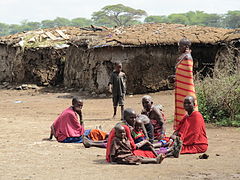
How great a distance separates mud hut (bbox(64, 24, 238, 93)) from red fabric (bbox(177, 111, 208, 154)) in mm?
9210

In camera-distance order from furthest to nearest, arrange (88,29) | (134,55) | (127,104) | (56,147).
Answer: (88,29), (134,55), (127,104), (56,147)

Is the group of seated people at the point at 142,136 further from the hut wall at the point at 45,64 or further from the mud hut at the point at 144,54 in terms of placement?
the hut wall at the point at 45,64

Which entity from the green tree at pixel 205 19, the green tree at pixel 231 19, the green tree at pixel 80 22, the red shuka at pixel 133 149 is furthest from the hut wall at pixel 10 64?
the green tree at pixel 80 22

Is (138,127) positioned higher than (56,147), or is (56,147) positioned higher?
(138,127)

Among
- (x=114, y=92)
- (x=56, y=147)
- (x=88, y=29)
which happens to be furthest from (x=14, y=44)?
(x=56, y=147)

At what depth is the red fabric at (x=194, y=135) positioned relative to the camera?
695cm

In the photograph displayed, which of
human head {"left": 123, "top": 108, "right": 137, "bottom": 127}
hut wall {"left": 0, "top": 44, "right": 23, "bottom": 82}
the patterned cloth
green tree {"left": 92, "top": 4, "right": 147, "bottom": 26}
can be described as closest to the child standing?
the patterned cloth

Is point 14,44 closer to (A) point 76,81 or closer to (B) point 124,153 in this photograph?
(A) point 76,81

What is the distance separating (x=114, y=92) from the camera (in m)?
11.6

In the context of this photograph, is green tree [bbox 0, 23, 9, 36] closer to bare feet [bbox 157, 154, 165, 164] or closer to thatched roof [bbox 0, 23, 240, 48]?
thatched roof [bbox 0, 23, 240, 48]

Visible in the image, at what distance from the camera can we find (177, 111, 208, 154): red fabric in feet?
22.8

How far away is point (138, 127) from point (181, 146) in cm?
68

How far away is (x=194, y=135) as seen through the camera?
22.8 feet

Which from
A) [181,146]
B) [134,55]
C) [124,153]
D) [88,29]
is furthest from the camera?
[88,29]
